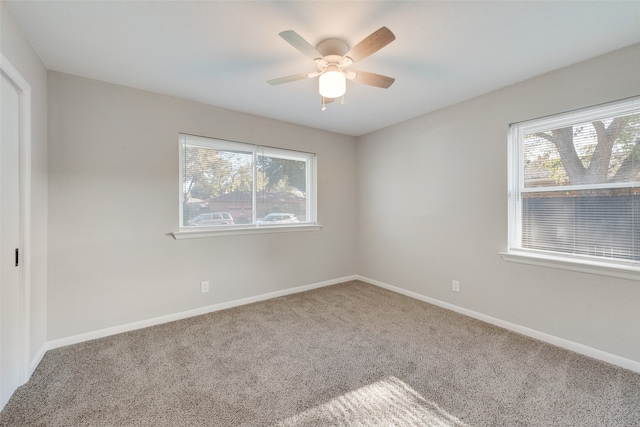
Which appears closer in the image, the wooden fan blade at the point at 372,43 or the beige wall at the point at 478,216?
the wooden fan blade at the point at 372,43

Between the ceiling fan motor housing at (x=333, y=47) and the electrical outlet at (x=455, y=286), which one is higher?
the ceiling fan motor housing at (x=333, y=47)

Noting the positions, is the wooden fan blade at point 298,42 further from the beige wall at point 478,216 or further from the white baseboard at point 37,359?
the white baseboard at point 37,359

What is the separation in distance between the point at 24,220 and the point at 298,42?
86.2 inches

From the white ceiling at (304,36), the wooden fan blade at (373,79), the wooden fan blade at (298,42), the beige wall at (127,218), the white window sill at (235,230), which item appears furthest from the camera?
the white window sill at (235,230)

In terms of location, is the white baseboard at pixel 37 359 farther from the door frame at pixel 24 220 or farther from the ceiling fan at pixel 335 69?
the ceiling fan at pixel 335 69

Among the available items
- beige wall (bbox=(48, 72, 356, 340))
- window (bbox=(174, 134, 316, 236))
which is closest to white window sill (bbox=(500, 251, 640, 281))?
window (bbox=(174, 134, 316, 236))

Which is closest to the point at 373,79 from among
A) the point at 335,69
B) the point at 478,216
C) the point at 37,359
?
the point at 335,69

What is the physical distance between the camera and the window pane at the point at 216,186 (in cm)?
300

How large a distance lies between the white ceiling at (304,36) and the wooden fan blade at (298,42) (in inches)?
7.4

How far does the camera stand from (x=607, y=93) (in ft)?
6.87

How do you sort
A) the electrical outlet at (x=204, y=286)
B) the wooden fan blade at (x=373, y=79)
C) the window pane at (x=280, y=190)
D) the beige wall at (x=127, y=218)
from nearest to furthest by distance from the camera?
the wooden fan blade at (x=373, y=79) → the beige wall at (x=127, y=218) → the electrical outlet at (x=204, y=286) → the window pane at (x=280, y=190)

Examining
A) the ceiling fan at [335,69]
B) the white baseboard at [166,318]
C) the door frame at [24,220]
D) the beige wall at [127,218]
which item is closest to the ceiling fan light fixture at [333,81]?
the ceiling fan at [335,69]

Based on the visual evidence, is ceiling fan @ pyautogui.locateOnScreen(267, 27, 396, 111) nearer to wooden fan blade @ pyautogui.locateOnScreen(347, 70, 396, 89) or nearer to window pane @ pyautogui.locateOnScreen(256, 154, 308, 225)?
wooden fan blade @ pyautogui.locateOnScreen(347, 70, 396, 89)

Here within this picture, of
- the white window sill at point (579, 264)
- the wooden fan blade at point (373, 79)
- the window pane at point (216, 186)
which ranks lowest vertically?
the white window sill at point (579, 264)
